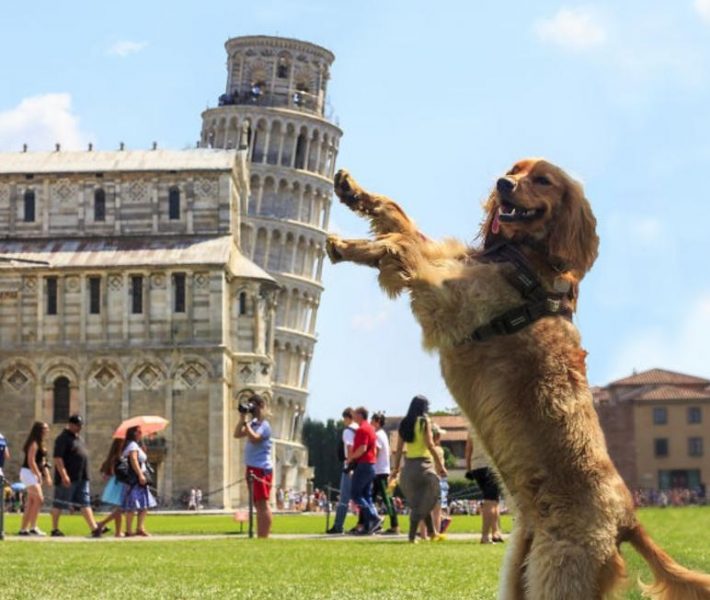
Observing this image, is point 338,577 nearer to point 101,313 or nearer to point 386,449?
point 386,449

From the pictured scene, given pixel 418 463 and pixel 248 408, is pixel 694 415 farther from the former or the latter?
pixel 248 408

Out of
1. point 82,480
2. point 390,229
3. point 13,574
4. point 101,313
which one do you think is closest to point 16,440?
point 101,313

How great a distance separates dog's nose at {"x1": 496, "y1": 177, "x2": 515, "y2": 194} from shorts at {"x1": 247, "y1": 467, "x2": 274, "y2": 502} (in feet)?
44.9

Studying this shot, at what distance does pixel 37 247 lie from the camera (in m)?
67.2

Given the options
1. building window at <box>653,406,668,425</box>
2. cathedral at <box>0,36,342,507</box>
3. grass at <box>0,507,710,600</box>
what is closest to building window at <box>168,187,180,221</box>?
cathedral at <box>0,36,342,507</box>

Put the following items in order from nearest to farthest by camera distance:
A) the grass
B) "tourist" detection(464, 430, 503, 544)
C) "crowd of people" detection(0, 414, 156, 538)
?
the grass < "tourist" detection(464, 430, 503, 544) < "crowd of people" detection(0, 414, 156, 538)

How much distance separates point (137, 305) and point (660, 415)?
2386 inches

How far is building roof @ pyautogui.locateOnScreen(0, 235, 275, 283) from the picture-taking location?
6450 cm

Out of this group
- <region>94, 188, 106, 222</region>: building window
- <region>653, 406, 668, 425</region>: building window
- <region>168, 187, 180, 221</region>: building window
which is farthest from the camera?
<region>94, 188, 106, 222</region>: building window

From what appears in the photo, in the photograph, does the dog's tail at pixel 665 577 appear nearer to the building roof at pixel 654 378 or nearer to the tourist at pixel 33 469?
the building roof at pixel 654 378

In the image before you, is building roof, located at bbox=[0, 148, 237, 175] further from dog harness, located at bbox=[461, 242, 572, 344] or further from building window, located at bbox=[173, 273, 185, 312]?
dog harness, located at bbox=[461, 242, 572, 344]

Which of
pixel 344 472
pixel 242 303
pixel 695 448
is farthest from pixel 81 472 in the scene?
pixel 242 303

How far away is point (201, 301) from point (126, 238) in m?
5.87

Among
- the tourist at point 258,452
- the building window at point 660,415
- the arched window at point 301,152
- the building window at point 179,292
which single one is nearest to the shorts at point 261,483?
the tourist at point 258,452
